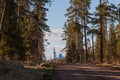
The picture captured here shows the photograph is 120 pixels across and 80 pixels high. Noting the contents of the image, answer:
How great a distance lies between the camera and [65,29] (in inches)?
3772

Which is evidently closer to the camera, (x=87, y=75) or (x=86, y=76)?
(x=86, y=76)

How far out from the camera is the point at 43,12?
203ft

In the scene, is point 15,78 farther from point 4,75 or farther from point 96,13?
point 96,13

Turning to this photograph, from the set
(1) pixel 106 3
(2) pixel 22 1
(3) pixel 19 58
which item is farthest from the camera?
(1) pixel 106 3

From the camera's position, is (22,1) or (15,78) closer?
(15,78)

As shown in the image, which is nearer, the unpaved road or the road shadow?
the road shadow

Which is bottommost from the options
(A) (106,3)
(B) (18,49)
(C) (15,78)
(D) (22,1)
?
(C) (15,78)

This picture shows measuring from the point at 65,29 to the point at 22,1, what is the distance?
61.0 m

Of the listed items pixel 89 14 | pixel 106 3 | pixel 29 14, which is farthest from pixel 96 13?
pixel 29 14

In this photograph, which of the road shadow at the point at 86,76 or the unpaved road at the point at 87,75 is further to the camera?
the unpaved road at the point at 87,75

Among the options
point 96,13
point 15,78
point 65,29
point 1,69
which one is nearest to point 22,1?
point 1,69

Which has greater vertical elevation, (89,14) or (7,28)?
(89,14)

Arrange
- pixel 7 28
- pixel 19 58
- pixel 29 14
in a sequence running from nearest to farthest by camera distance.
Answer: pixel 7 28
pixel 19 58
pixel 29 14

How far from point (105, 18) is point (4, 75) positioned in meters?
45.0
